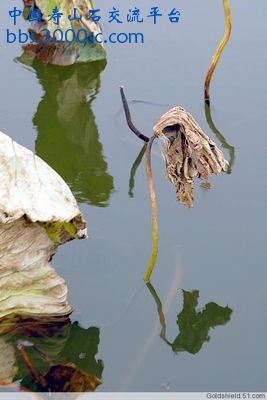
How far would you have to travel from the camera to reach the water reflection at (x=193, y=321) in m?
2.70

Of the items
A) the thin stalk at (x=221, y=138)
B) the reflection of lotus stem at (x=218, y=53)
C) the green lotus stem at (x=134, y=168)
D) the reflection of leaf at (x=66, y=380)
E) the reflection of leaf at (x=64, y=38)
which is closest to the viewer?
the reflection of leaf at (x=66, y=380)

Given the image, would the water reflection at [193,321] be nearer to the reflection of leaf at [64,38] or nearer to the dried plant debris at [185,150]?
the dried plant debris at [185,150]

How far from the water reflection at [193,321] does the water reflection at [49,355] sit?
291mm

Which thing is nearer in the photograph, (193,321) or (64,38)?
(193,321)

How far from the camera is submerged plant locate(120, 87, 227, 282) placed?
249 centimetres

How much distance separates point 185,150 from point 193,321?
71 cm

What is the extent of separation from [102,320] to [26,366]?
14.3 inches

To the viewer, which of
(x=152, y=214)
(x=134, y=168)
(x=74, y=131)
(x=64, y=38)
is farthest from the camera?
(x=64, y=38)

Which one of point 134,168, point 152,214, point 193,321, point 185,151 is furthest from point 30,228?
point 134,168

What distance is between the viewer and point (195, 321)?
282 centimetres

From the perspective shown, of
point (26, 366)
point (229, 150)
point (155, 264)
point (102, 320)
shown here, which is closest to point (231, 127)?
point (229, 150)

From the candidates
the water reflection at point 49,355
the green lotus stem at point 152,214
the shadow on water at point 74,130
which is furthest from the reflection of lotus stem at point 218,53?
the water reflection at point 49,355

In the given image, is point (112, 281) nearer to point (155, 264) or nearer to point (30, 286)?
point (155, 264)

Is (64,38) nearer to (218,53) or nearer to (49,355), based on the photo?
(218,53)
